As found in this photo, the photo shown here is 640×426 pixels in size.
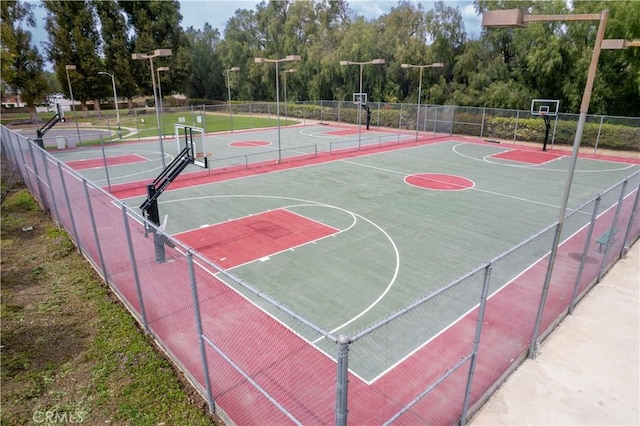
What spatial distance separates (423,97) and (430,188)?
32354mm

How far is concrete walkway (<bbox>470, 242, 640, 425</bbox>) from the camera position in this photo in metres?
5.76

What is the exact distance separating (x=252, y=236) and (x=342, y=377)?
9397 millimetres

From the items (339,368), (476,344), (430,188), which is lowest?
(430,188)

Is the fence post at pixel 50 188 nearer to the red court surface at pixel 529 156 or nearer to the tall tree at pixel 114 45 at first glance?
the red court surface at pixel 529 156

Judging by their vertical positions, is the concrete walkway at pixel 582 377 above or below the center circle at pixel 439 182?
above

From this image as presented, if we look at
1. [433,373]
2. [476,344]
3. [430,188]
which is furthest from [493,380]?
[430,188]

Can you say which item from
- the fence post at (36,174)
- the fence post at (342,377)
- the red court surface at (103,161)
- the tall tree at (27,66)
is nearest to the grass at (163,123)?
the tall tree at (27,66)

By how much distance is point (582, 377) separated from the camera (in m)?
6.52

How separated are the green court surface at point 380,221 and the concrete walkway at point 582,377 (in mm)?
1588

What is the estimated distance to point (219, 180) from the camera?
19.6 m

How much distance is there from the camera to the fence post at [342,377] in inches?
131

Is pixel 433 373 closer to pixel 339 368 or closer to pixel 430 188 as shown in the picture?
pixel 339 368

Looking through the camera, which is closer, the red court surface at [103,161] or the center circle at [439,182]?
the center circle at [439,182]

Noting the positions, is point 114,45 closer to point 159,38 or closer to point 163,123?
point 159,38
